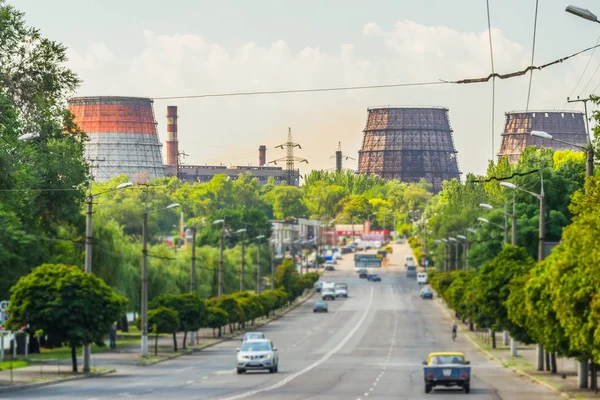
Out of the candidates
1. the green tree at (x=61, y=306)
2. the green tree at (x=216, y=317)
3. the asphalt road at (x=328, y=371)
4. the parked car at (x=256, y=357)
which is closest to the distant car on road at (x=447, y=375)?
the asphalt road at (x=328, y=371)

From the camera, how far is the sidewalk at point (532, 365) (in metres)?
46.9

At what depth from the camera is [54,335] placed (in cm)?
5528

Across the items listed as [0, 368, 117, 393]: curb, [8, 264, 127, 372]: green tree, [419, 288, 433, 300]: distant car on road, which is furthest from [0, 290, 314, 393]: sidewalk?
[419, 288, 433, 300]: distant car on road

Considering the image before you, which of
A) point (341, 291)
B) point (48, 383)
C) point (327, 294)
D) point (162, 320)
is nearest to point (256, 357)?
point (48, 383)

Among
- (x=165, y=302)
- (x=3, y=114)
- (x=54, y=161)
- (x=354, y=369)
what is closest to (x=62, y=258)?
(x=165, y=302)

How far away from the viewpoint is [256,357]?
5912 centimetres

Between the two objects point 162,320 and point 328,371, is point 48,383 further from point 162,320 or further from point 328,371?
point 162,320

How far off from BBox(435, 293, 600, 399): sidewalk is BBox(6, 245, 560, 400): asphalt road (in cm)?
77

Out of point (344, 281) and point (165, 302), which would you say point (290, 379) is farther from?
point (344, 281)

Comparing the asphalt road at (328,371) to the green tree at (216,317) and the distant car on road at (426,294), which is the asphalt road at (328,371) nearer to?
the green tree at (216,317)

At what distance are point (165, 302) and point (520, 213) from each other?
37.6m

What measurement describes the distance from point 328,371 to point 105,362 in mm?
12344

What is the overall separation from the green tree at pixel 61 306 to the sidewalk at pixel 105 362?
1.76 meters

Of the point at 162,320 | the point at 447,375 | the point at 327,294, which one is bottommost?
the point at 327,294
